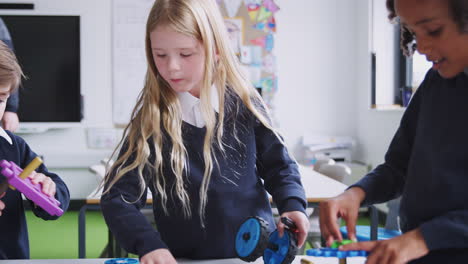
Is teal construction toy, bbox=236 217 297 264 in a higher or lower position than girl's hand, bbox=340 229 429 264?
lower

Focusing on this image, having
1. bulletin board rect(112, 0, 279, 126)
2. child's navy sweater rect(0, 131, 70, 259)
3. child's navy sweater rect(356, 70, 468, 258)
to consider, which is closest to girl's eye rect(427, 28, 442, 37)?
child's navy sweater rect(356, 70, 468, 258)

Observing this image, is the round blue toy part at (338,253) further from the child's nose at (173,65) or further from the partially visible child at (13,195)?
the partially visible child at (13,195)

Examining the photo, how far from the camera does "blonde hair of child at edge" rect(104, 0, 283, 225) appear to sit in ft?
3.66

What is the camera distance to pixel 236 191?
1.20 meters

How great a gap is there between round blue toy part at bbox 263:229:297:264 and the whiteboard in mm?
3921

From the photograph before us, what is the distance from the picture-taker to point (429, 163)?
31.6 inches

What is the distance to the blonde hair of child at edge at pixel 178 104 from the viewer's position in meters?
1.12

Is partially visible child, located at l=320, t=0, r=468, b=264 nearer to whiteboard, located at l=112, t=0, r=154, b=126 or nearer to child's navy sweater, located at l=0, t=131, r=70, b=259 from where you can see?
child's navy sweater, located at l=0, t=131, r=70, b=259

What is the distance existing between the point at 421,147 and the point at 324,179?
74.7 inches

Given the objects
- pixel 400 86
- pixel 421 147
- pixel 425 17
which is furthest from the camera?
pixel 400 86

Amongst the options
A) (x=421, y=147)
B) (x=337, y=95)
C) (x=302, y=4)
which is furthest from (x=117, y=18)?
(x=421, y=147)

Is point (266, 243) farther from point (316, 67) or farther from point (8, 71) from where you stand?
point (316, 67)

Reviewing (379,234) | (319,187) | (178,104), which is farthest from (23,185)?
(379,234)

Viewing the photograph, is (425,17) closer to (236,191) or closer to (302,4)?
(236,191)
